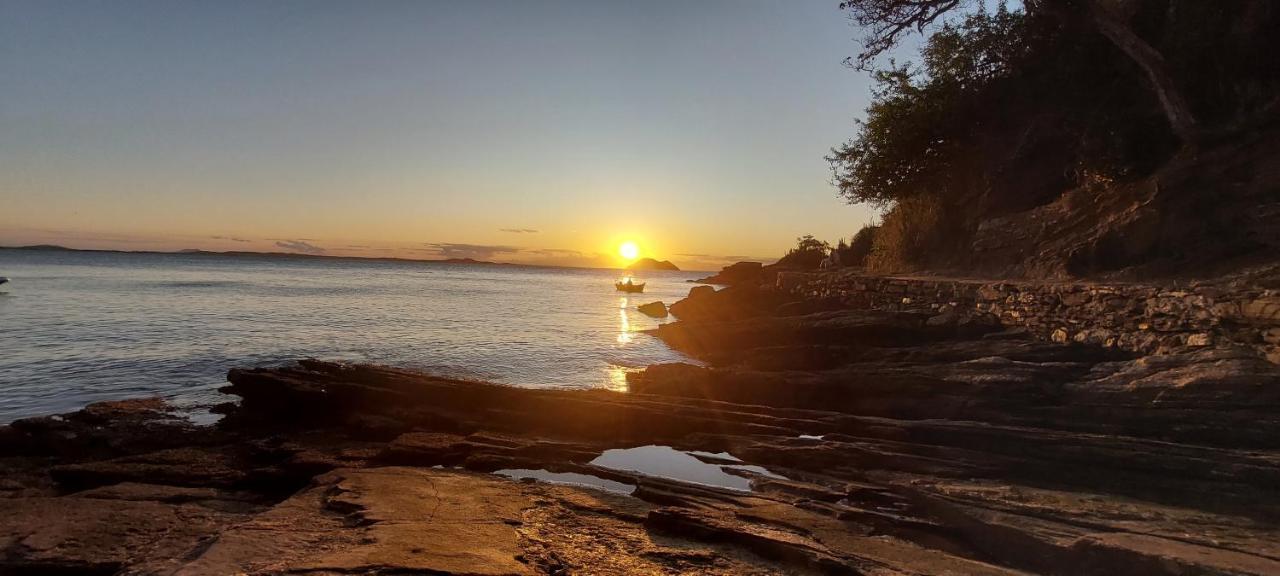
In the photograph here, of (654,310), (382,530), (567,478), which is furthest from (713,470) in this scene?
(654,310)

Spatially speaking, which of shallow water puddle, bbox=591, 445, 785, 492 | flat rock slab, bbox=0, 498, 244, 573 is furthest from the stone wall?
flat rock slab, bbox=0, 498, 244, 573

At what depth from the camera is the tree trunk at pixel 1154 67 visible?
15859 millimetres

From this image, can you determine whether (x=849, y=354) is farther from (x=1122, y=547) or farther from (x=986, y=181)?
(x=986, y=181)

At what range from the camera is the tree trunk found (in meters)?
15.9

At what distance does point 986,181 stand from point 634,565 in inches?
884

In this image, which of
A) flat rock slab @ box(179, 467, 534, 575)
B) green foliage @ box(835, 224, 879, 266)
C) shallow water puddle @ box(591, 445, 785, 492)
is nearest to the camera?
flat rock slab @ box(179, 467, 534, 575)

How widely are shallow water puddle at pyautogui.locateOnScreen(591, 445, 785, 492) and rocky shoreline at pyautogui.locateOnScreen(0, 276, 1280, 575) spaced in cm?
12

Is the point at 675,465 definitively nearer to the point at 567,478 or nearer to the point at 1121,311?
the point at 567,478

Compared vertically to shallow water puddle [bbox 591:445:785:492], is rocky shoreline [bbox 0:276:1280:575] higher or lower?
higher

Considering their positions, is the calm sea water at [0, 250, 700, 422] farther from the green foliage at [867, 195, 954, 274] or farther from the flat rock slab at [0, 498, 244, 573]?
the green foliage at [867, 195, 954, 274]

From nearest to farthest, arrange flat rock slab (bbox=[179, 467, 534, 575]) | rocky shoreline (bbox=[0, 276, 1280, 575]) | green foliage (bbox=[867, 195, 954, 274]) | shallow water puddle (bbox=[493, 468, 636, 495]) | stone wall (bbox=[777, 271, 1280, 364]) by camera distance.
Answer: flat rock slab (bbox=[179, 467, 534, 575]), rocky shoreline (bbox=[0, 276, 1280, 575]), shallow water puddle (bbox=[493, 468, 636, 495]), stone wall (bbox=[777, 271, 1280, 364]), green foliage (bbox=[867, 195, 954, 274])

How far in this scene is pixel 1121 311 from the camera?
37.9 feet

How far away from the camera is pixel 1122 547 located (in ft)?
18.5

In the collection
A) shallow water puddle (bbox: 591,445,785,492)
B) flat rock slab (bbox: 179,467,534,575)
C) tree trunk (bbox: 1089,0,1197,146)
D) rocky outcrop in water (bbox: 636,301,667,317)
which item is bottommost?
rocky outcrop in water (bbox: 636,301,667,317)
